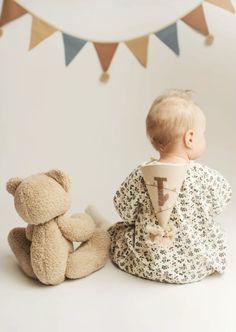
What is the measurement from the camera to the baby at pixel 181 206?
1256 mm

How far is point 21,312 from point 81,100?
107cm

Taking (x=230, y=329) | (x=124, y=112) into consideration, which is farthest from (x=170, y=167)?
(x=124, y=112)

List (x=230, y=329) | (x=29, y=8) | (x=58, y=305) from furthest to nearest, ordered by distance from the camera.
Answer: (x=29, y=8) → (x=58, y=305) → (x=230, y=329)

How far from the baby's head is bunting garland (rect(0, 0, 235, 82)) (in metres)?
0.79

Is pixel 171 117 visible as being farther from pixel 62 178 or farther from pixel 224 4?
pixel 224 4

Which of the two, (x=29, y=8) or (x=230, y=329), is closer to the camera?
(x=230, y=329)

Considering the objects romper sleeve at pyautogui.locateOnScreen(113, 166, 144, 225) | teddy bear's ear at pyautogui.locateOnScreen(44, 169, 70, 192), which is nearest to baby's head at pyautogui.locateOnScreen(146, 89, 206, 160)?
romper sleeve at pyautogui.locateOnScreen(113, 166, 144, 225)

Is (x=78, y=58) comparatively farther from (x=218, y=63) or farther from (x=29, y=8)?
(x=218, y=63)

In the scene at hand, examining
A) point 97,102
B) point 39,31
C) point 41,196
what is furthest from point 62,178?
point 39,31

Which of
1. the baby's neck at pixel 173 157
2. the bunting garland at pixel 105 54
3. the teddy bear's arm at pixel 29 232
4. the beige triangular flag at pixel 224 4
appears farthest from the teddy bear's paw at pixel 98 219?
the beige triangular flag at pixel 224 4

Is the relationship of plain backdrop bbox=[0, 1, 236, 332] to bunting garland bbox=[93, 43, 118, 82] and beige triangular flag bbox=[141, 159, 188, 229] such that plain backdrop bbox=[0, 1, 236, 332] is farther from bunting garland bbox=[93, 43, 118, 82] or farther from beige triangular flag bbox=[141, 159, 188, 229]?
beige triangular flag bbox=[141, 159, 188, 229]

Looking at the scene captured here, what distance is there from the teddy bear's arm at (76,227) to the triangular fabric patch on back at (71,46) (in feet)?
2.82

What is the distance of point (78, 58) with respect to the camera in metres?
2.05

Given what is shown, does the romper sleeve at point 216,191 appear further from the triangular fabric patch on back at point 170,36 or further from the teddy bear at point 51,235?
the triangular fabric patch on back at point 170,36
